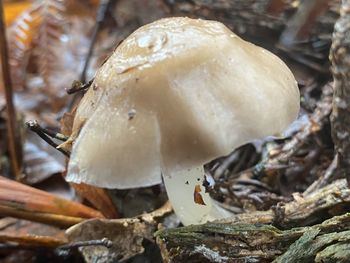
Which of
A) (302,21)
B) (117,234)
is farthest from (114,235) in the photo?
(302,21)

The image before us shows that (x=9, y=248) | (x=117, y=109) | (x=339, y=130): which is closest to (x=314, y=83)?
(x=339, y=130)

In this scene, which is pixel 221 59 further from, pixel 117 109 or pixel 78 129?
pixel 78 129

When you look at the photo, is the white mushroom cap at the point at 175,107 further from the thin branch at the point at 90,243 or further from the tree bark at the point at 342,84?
the thin branch at the point at 90,243

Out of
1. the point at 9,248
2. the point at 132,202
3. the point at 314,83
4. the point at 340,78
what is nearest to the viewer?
the point at 340,78

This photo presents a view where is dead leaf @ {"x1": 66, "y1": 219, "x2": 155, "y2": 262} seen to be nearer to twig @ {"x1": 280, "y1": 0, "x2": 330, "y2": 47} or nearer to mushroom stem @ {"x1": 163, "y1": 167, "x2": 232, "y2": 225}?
mushroom stem @ {"x1": 163, "y1": 167, "x2": 232, "y2": 225}

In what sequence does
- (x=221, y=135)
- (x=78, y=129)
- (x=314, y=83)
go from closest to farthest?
1. (x=221, y=135)
2. (x=78, y=129)
3. (x=314, y=83)

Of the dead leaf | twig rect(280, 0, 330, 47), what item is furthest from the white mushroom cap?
twig rect(280, 0, 330, 47)

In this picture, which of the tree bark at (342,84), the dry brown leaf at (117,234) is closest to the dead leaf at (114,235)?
the dry brown leaf at (117,234)
